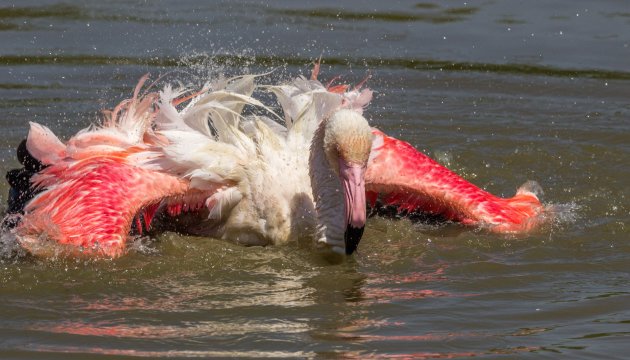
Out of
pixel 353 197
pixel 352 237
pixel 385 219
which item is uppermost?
pixel 353 197

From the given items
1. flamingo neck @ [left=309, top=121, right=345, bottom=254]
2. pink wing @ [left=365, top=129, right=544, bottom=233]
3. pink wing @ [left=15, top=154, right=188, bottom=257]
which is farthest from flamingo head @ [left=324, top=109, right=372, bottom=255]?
pink wing @ [left=15, top=154, right=188, bottom=257]

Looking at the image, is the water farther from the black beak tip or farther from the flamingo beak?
the flamingo beak

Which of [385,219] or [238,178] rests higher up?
[238,178]

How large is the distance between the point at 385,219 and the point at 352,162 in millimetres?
1688

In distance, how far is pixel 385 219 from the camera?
9.57m

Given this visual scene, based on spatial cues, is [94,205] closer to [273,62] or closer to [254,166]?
[254,166]

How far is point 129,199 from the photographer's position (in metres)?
8.32

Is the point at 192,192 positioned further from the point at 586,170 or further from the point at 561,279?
the point at 586,170

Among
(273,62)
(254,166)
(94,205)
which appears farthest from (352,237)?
(273,62)

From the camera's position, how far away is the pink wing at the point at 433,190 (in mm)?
9156

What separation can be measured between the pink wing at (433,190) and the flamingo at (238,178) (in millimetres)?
10

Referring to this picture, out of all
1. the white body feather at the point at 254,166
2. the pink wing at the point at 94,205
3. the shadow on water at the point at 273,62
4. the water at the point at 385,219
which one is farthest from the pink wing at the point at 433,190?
the shadow on water at the point at 273,62

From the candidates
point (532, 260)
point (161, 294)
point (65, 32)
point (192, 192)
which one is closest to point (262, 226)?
point (192, 192)

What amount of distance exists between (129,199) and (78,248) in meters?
0.50
